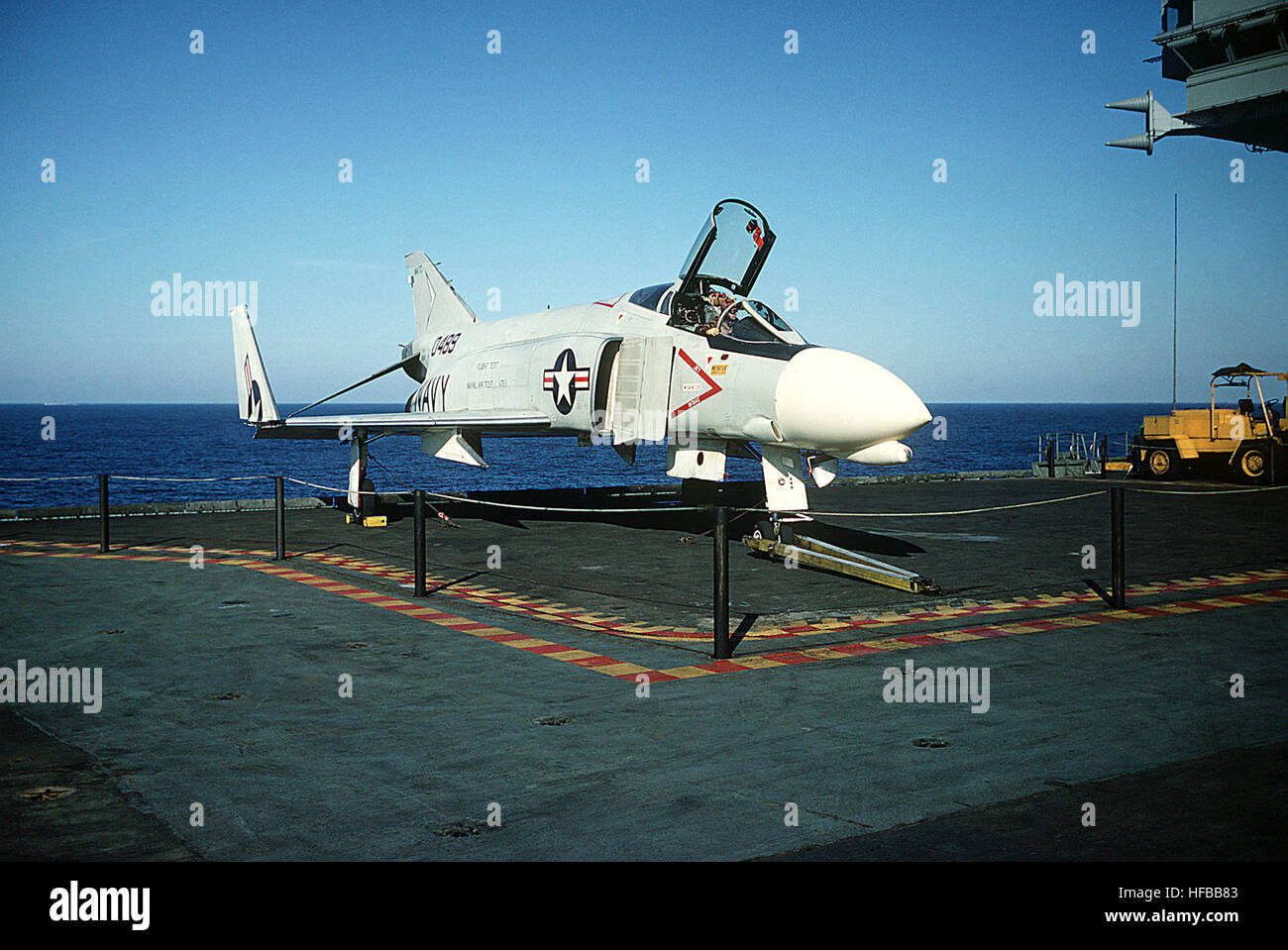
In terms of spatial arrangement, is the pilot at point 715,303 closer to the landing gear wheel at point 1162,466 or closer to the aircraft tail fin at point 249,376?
the aircraft tail fin at point 249,376

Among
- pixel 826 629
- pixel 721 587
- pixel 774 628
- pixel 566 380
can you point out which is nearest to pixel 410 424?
pixel 566 380

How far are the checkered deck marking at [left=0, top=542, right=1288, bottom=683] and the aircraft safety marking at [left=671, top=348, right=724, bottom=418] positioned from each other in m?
4.44

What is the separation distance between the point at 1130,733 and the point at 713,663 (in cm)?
301

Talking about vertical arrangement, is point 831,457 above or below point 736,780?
above

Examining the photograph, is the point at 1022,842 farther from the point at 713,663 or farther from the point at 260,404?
the point at 260,404

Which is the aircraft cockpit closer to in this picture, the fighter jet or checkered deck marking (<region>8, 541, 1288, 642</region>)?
the fighter jet

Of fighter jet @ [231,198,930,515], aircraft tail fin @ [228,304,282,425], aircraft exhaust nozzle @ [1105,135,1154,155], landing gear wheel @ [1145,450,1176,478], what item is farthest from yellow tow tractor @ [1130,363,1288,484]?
aircraft tail fin @ [228,304,282,425]

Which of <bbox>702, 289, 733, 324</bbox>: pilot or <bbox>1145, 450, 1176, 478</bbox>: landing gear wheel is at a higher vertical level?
<bbox>702, 289, 733, 324</bbox>: pilot

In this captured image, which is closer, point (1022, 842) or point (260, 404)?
point (1022, 842)

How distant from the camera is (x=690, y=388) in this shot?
13.8 metres

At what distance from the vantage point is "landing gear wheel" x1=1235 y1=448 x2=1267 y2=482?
87.0ft
